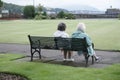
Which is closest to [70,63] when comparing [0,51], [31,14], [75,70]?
[75,70]

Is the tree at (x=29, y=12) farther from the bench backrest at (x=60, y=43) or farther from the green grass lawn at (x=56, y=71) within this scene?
the green grass lawn at (x=56, y=71)

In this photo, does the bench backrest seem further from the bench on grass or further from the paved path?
the paved path

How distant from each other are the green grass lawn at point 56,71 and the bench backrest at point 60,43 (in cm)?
85

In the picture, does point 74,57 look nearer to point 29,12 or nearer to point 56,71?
point 56,71

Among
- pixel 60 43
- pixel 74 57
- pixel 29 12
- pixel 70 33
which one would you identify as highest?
pixel 60 43

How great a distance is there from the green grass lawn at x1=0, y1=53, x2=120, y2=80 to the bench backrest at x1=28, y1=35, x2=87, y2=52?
0.85m

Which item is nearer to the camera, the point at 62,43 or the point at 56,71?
the point at 56,71

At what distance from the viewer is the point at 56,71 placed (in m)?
10.8

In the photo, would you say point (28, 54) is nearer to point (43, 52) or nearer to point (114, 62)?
point (43, 52)

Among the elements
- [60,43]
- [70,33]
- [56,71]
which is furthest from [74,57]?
[70,33]

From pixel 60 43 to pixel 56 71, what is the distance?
6.13ft

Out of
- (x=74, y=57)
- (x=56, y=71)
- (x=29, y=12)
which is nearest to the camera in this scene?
(x=56, y=71)

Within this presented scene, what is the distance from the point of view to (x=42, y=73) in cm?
1057

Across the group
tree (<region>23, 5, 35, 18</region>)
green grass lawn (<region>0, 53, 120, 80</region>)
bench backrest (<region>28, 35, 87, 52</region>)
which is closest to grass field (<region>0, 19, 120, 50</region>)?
bench backrest (<region>28, 35, 87, 52</region>)
